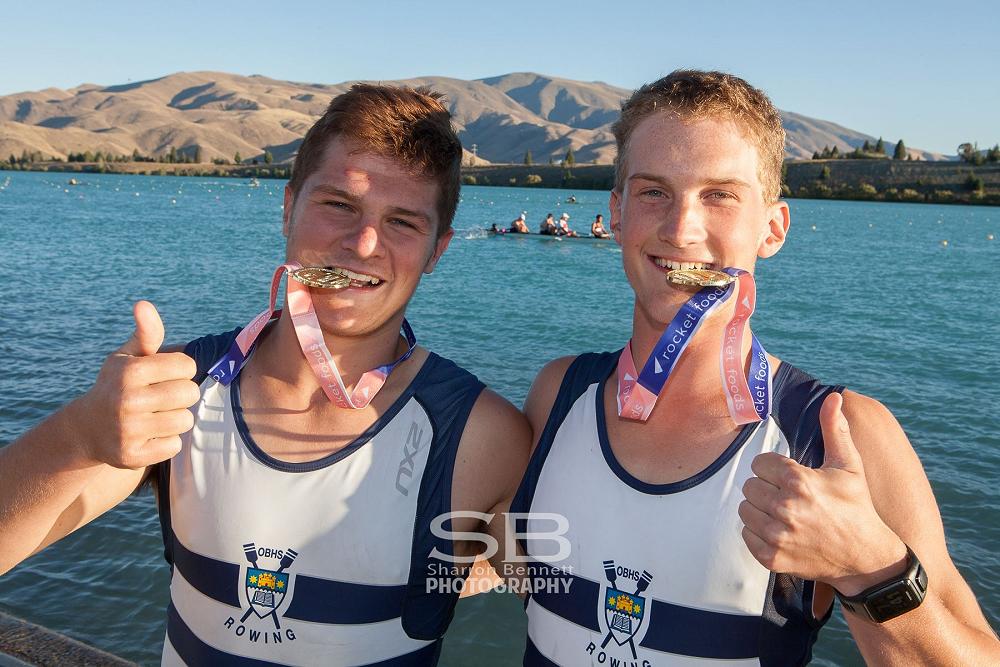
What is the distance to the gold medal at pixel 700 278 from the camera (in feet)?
9.25

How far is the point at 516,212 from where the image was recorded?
80062mm

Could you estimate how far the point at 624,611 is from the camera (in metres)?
2.77

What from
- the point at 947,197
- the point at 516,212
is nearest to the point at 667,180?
the point at 516,212

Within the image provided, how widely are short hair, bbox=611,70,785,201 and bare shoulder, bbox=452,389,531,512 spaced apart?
1.12 metres

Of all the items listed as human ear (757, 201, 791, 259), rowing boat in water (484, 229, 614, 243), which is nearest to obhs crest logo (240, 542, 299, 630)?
human ear (757, 201, 791, 259)

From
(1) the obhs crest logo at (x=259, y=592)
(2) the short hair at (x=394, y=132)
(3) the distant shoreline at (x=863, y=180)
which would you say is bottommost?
(1) the obhs crest logo at (x=259, y=592)

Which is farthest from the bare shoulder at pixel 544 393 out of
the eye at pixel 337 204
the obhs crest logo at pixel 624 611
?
the eye at pixel 337 204

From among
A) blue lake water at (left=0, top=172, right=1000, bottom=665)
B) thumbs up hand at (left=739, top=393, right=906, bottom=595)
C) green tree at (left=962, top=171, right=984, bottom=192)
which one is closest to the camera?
thumbs up hand at (left=739, top=393, right=906, bottom=595)

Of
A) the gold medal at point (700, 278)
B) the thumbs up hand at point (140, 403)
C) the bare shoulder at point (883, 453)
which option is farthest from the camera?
the gold medal at point (700, 278)

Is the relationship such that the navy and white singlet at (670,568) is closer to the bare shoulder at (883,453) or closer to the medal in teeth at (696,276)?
the bare shoulder at (883,453)

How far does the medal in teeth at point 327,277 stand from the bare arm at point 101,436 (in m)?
0.69

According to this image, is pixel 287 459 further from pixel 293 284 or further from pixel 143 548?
pixel 143 548

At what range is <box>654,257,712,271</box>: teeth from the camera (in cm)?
289

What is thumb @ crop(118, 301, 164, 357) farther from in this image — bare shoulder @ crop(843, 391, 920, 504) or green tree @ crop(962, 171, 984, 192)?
green tree @ crop(962, 171, 984, 192)
